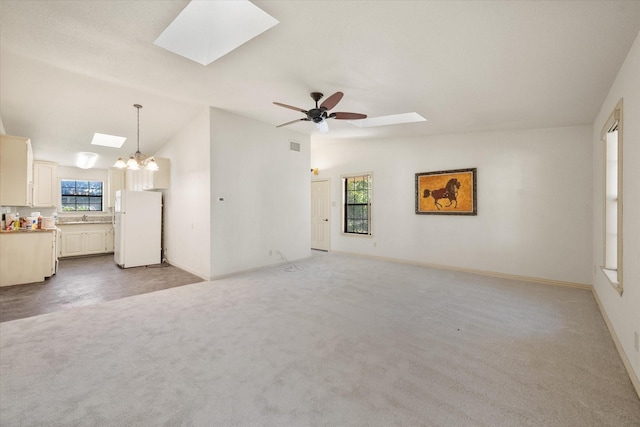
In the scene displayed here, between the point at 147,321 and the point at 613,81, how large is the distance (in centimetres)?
566

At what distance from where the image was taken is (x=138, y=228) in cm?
588

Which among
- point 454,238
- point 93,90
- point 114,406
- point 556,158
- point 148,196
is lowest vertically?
point 114,406

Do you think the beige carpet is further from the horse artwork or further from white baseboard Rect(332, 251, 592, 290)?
the horse artwork

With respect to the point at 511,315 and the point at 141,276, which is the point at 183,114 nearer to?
the point at 141,276

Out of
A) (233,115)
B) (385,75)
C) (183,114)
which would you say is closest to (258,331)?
(385,75)

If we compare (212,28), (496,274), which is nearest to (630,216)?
(496,274)

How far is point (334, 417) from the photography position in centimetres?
167

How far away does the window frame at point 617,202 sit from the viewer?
2.62m

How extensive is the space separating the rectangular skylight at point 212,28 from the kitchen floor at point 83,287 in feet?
11.0

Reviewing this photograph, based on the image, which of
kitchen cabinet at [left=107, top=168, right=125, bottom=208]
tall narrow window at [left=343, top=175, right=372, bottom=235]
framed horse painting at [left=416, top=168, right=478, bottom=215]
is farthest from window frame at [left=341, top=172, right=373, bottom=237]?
kitchen cabinet at [left=107, top=168, right=125, bottom=208]

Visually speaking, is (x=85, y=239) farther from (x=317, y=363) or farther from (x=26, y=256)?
(x=317, y=363)

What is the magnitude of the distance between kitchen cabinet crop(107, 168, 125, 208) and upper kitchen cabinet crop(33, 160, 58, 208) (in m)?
1.16

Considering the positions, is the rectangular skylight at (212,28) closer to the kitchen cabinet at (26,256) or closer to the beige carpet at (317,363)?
the beige carpet at (317,363)

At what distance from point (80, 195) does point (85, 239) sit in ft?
5.29
